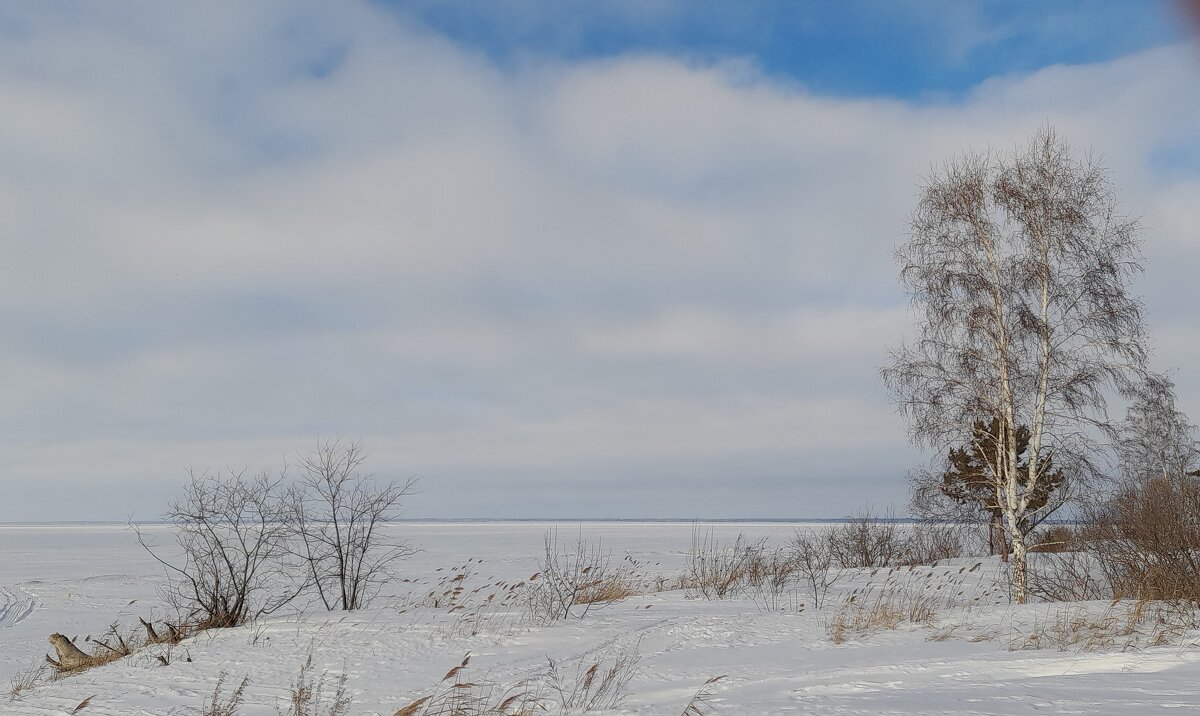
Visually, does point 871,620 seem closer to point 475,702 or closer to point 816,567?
point 475,702

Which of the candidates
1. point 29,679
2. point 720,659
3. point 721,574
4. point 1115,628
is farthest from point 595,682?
point 29,679

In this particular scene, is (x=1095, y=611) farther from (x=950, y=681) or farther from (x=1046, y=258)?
(x=1046, y=258)

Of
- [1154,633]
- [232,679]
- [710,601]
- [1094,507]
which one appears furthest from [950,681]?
[1094,507]

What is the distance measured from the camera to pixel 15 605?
2220cm

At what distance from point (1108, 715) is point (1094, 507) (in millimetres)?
10699

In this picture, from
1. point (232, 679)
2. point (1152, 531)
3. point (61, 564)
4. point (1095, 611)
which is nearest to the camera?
point (232, 679)

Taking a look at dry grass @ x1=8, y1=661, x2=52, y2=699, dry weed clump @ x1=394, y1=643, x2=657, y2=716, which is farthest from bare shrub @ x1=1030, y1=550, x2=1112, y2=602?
dry grass @ x1=8, y1=661, x2=52, y2=699

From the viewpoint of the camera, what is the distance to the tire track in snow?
19578mm

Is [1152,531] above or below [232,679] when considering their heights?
above

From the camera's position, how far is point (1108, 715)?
443 centimetres

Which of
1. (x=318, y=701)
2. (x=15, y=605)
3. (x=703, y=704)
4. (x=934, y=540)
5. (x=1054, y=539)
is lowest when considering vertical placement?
(x=15, y=605)

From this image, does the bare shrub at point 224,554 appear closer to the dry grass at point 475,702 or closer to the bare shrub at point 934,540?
the dry grass at point 475,702

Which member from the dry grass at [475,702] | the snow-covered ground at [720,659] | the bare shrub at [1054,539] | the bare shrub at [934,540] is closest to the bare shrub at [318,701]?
the snow-covered ground at [720,659]

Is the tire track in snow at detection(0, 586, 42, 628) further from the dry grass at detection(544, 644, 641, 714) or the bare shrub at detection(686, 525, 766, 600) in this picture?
the dry grass at detection(544, 644, 641, 714)
